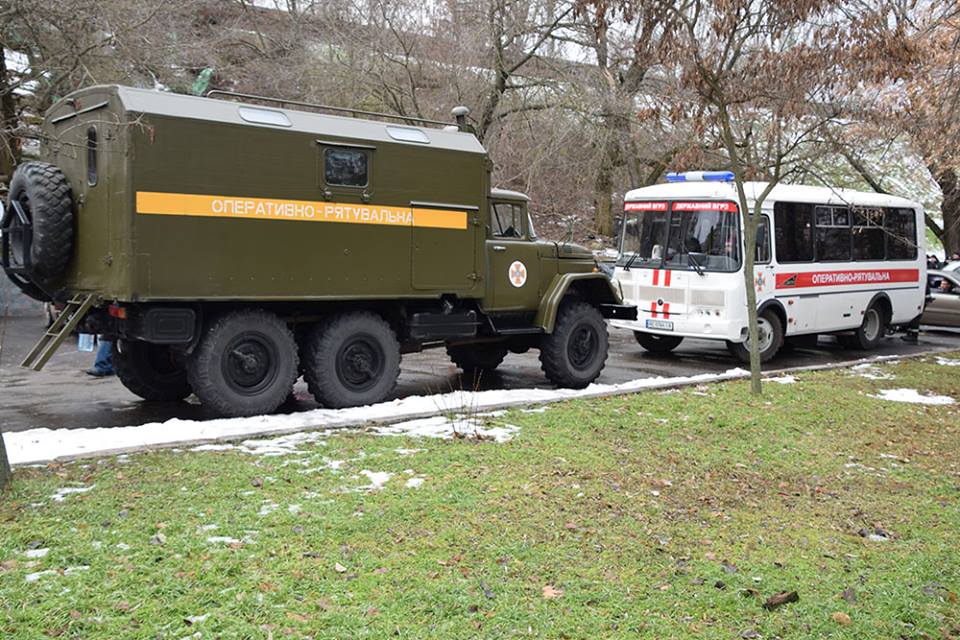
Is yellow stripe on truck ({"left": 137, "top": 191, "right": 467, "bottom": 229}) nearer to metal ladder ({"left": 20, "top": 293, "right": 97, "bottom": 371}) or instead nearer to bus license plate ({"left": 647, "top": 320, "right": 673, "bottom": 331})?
metal ladder ({"left": 20, "top": 293, "right": 97, "bottom": 371})

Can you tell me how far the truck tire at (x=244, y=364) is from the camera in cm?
860

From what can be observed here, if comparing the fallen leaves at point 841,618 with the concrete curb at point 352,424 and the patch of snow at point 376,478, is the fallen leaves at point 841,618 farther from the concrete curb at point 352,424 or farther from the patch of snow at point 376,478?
the concrete curb at point 352,424

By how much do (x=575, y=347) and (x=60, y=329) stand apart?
607 centimetres

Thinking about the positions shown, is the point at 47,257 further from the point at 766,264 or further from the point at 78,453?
the point at 766,264

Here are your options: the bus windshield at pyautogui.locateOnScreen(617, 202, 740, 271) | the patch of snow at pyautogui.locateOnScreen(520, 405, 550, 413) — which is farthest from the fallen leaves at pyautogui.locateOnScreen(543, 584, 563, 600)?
the bus windshield at pyautogui.locateOnScreen(617, 202, 740, 271)

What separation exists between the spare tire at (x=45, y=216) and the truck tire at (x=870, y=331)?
46.4 feet

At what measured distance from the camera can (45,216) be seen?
8484 millimetres

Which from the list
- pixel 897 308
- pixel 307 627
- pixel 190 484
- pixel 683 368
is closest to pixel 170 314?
pixel 190 484

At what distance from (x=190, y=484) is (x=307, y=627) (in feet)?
7.70

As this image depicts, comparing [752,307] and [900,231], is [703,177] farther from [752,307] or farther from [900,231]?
[900,231]

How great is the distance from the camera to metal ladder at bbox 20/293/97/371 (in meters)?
8.26

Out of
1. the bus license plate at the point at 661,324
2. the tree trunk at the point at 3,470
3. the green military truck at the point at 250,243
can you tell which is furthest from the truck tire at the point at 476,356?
the tree trunk at the point at 3,470

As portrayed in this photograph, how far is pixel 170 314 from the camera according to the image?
8.32m

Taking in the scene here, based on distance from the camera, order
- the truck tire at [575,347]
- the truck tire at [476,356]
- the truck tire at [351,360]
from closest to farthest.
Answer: the truck tire at [351,360] < the truck tire at [575,347] < the truck tire at [476,356]
